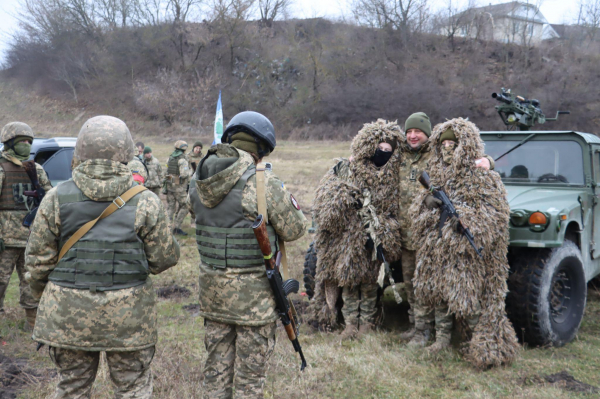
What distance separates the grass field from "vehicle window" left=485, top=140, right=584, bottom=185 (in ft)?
4.85

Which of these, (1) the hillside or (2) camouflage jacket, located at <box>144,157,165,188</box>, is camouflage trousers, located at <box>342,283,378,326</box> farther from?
(1) the hillside

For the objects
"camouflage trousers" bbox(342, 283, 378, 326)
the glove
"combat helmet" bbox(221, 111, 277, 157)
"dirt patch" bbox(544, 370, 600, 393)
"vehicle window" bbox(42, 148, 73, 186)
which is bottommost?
"dirt patch" bbox(544, 370, 600, 393)

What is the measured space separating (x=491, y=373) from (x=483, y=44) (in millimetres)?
36796

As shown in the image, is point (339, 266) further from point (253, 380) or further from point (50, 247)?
point (50, 247)

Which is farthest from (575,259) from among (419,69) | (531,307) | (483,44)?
(483,44)

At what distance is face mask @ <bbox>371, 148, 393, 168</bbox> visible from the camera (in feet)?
13.8

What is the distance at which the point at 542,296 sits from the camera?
3984mm

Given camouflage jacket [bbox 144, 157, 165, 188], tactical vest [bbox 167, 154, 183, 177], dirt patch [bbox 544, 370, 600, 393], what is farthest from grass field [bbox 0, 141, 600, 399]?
tactical vest [bbox 167, 154, 183, 177]

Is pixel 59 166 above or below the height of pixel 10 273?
above

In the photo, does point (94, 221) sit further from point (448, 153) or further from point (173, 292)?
point (173, 292)

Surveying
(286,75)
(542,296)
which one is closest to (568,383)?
(542,296)

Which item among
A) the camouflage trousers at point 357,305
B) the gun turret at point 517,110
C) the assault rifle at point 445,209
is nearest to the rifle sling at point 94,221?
the assault rifle at point 445,209

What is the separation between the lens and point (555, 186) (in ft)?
15.5

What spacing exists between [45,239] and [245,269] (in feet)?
3.21
